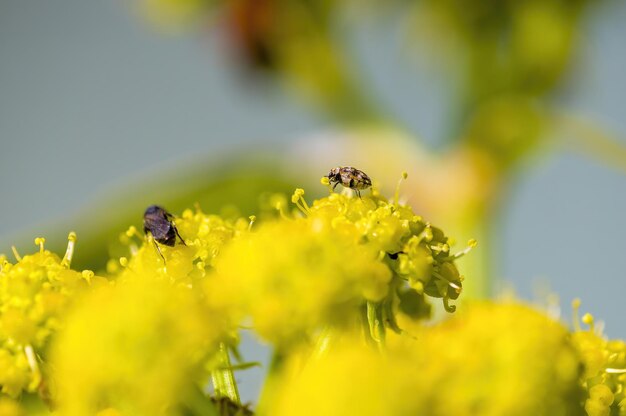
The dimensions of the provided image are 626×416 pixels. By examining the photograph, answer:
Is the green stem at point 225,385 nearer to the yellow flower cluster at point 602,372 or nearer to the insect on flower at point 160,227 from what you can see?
the insect on flower at point 160,227

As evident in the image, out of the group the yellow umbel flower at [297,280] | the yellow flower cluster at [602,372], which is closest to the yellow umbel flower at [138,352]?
the yellow umbel flower at [297,280]

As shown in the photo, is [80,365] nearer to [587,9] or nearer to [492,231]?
[492,231]

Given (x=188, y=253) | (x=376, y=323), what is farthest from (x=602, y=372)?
(x=188, y=253)

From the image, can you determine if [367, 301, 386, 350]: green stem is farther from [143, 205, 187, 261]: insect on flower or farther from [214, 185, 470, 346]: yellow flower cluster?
[143, 205, 187, 261]: insect on flower

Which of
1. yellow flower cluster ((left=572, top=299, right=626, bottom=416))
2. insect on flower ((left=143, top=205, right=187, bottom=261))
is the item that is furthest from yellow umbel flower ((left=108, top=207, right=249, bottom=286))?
yellow flower cluster ((left=572, top=299, right=626, bottom=416))

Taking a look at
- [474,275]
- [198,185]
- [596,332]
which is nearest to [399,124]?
[474,275]

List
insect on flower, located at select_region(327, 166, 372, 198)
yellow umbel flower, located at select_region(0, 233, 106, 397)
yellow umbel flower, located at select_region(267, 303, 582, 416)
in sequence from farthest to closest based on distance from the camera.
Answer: insect on flower, located at select_region(327, 166, 372, 198), yellow umbel flower, located at select_region(0, 233, 106, 397), yellow umbel flower, located at select_region(267, 303, 582, 416)
